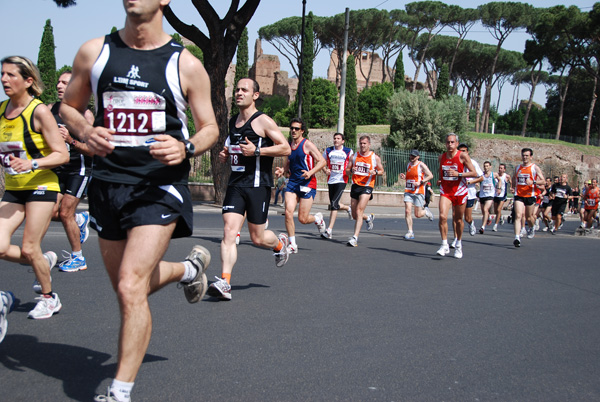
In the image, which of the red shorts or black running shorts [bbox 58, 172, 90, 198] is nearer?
black running shorts [bbox 58, 172, 90, 198]

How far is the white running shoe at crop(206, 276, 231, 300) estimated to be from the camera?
5.30m

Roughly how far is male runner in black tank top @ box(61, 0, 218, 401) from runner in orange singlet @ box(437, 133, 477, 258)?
7.15m

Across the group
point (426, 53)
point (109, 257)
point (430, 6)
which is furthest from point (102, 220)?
point (426, 53)

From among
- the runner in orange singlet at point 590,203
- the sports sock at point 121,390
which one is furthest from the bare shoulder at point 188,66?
the runner in orange singlet at point 590,203

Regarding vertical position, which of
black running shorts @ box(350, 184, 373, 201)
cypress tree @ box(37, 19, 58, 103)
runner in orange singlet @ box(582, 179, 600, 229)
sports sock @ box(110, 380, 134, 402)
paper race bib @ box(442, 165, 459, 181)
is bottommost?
runner in orange singlet @ box(582, 179, 600, 229)

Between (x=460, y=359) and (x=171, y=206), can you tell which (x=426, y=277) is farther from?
(x=171, y=206)

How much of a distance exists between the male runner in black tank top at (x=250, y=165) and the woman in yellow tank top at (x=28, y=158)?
178 centimetres

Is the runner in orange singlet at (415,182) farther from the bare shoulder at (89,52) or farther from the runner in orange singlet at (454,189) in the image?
the bare shoulder at (89,52)

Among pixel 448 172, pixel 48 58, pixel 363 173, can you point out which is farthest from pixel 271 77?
pixel 448 172

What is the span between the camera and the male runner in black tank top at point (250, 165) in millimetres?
5781

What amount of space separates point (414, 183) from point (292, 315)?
325 inches

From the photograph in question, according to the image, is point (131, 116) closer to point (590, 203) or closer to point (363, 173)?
point (363, 173)

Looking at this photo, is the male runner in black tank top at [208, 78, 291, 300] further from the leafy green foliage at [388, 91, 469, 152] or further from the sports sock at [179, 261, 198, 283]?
the leafy green foliage at [388, 91, 469, 152]

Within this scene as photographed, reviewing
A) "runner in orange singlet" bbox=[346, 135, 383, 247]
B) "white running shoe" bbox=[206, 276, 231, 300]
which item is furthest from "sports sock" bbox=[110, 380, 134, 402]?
"runner in orange singlet" bbox=[346, 135, 383, 247]
